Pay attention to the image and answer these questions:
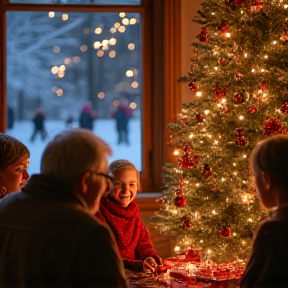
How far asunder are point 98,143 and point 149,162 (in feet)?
11.0

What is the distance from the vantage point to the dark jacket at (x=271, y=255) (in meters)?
1.75

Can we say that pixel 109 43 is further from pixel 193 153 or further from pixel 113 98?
pixel 193 153

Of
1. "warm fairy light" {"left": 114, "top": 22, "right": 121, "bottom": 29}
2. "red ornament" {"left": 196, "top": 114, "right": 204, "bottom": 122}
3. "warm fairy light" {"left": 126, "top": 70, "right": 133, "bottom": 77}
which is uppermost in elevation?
"warm fairy light" {"left": 114, "top": 22, "right": 121, "bottom": 29}

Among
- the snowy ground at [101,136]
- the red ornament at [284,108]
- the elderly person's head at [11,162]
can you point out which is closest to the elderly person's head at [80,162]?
the elderly person's head at [11,162]

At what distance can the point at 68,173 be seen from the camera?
1.66 m

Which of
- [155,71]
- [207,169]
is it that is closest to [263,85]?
[207,169]

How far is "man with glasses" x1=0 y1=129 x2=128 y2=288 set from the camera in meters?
1.55

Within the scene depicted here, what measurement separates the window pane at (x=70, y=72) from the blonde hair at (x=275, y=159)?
313 cm

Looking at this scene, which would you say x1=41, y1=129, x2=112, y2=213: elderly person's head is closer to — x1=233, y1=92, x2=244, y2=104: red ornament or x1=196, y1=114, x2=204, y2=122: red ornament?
x1=233, y1=92, x2=244, y2=104: red ornament

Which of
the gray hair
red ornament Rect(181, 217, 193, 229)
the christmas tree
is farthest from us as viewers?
red ornament Rect(181, 217, 193, 229)

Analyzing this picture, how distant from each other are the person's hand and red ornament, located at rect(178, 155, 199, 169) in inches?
27.6

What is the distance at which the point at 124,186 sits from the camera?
3.46 metres

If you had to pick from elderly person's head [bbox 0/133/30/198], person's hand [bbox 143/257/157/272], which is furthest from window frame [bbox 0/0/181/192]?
elderly person's head [bbox 0/133/30/198]

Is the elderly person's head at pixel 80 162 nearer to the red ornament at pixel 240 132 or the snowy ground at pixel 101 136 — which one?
the red ornament at pixel 240 132
